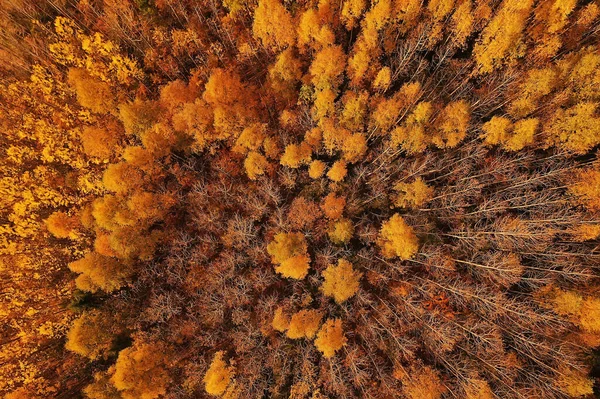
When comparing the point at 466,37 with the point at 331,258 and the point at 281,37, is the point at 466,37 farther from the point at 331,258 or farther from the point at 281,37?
the point at 331,258

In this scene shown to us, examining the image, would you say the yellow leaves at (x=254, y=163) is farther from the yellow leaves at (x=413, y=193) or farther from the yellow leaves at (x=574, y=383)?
the yellow leaves at (x=574, y=383)

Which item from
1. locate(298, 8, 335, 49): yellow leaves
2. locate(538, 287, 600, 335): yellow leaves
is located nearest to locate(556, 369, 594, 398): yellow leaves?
locate(538, 287, 600, 335): yellow leaves

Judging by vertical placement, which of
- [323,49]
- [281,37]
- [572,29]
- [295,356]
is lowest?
[295,356]

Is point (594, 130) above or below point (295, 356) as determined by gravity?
above

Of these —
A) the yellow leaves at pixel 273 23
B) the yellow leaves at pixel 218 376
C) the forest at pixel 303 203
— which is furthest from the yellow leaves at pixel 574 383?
the yellow leaves at pixel 273 23

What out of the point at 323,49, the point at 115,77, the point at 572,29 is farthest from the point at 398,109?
the point at 115,77

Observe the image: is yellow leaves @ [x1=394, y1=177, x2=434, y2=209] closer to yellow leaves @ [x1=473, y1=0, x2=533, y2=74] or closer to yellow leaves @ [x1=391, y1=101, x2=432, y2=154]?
yellow leaves @ [x1=391, y1=101, x2=432, y2=154]

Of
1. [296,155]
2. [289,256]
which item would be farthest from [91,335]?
[296,155]
